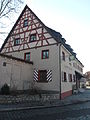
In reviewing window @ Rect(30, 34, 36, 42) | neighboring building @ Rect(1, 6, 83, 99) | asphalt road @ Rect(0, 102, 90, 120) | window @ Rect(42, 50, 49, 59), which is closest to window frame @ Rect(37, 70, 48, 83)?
neighboring building @ Rect(1, 6, 83, 99)

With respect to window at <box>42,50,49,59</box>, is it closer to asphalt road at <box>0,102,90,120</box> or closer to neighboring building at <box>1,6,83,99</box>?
neighboring building at <box>1,6,83,99</box>

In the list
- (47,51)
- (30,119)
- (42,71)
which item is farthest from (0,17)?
(30,119)

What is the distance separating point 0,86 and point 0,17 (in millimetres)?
7562

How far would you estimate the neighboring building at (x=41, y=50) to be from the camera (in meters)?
17.9

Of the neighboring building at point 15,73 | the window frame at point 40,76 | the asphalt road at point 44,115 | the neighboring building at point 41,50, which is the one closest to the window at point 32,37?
the neighboring building at point 41,50

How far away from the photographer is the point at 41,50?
64.3ft

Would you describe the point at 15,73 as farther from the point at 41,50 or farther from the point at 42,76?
the point at 41,50

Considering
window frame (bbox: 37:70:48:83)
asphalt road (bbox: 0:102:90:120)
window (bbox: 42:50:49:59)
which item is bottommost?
asphalt road (bbox: 0:102:90:120)

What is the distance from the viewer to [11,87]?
617 inches

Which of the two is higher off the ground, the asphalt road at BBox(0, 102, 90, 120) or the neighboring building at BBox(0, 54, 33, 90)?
the neighboring building at BBox(0, 54, 33, 90)

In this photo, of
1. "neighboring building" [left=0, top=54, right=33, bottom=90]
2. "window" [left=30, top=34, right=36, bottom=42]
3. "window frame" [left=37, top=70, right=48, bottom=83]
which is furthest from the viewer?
"window" [left=30, top=34, right=36, bottom=42]

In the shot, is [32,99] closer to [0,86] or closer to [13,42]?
[0,86]

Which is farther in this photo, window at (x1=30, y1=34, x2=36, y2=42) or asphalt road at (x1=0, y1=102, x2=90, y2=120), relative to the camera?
window at (x1=30, y1=34, x2=36, y2=42)

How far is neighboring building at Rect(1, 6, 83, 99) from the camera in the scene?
1789 cm
